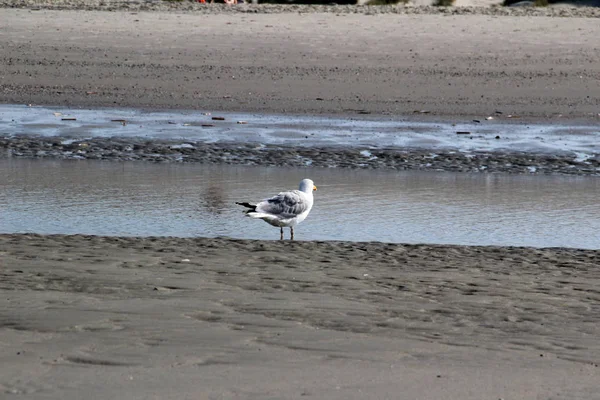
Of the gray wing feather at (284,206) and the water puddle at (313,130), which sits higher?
the gray wing feather at (284,206)

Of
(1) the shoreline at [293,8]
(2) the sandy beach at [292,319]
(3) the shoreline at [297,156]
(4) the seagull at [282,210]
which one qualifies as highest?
(1) the shoreline at [293,8]

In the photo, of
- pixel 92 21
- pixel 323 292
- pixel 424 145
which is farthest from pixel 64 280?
pixel 92 21

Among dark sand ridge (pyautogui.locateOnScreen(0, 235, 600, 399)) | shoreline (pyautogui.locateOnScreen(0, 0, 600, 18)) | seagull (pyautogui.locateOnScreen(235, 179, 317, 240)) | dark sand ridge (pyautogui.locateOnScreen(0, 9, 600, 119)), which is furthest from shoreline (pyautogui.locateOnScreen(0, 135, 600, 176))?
shoreline (pyautogui.locateOnScreen(0, 0, 600, 18))

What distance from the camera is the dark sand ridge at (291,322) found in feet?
15.0

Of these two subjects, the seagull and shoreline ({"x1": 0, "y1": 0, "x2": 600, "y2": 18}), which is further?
shoreline ({"x1": 0, "y1": 0, "x2": 600, "y2": 18})

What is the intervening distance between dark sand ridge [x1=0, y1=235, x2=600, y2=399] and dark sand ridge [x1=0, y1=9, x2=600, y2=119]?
31.7ft

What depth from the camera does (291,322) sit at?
5527 mm

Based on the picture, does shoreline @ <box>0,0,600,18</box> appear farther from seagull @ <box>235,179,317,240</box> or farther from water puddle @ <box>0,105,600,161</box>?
seagull @ <box>235,179,317,240</box>

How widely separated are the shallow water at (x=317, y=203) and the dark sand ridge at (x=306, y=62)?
4.54 meters

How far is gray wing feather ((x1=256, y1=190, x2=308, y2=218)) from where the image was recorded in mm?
8828

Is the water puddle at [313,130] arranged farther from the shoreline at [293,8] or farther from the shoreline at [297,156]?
the shoreline at [293,8]

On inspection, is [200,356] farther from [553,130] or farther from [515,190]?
[553,130]

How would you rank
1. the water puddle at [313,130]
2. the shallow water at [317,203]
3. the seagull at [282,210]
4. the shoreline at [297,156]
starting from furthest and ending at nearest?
the water puddle at [313,130] < the shoreline at [297,156] < the shallow water at [317,203] < the seagull at [282,210]

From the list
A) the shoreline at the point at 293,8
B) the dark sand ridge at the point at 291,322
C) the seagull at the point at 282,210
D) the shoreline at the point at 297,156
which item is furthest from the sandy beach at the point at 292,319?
the shoreline at the point at 293,8
